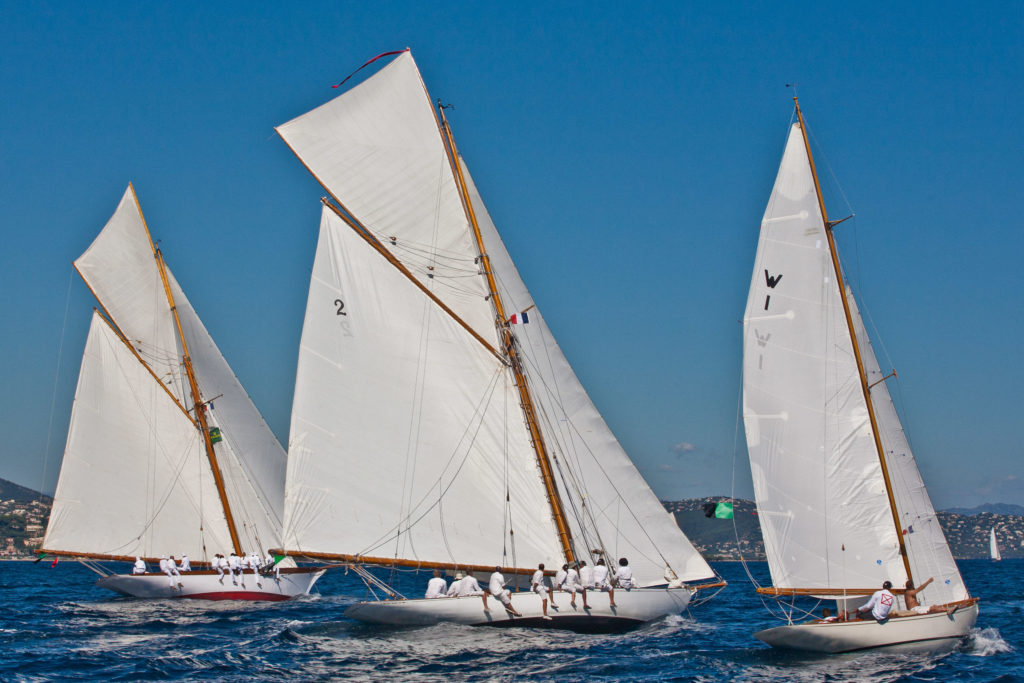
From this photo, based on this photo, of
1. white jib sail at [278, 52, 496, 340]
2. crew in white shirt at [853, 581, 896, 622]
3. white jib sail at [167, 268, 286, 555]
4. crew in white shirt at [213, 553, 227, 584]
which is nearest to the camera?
crew in white shirt at [853, 581, 896, 622]

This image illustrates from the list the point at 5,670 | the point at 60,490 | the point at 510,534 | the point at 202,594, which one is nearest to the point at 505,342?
the point at 510,534

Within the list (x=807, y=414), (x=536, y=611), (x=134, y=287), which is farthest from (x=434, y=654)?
(x=134, y=287)

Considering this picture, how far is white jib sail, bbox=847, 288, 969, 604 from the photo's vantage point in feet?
112

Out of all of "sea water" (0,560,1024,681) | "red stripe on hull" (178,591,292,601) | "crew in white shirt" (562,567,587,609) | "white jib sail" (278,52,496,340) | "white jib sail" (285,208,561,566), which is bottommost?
"sea water" (0,560,1024,681)

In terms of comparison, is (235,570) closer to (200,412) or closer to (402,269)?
(200,412)

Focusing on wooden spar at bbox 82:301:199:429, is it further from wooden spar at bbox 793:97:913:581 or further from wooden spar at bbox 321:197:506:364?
wooden spar at bbox 793:97:913:581

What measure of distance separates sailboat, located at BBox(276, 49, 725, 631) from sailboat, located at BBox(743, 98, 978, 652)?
7.08 m

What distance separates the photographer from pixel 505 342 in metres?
42.8

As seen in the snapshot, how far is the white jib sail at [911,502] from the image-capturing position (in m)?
34.3

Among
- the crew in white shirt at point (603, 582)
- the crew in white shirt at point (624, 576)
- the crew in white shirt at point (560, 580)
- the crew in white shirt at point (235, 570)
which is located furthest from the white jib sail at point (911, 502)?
the crew in white shirt at point (235, 570)

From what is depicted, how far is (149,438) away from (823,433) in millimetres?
39040

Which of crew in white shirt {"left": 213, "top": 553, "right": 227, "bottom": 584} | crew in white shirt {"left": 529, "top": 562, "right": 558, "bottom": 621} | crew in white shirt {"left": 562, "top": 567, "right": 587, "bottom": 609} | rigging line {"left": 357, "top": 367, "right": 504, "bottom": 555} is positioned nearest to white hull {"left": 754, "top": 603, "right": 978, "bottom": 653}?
crew in white shirt {"left": 562, "top": 567, "right": 587, "bottom": 609}

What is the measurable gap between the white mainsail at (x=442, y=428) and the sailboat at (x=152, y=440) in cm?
1994

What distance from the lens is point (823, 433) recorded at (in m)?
34.6
